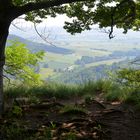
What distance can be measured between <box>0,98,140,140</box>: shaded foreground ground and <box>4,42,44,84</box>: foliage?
8900mm

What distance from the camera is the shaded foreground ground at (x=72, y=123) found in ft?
26.5

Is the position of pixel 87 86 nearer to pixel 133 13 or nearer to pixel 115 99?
pixel 115 99

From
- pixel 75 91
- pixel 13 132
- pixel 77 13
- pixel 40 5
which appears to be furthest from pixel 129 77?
pixel 13 132

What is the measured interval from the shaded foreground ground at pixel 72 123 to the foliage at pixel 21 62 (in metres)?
8.90

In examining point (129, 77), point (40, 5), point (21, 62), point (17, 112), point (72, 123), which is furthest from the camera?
point (21, 62)

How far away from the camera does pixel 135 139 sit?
8.16 meters

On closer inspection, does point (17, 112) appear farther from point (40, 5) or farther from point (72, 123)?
point (40, 5)

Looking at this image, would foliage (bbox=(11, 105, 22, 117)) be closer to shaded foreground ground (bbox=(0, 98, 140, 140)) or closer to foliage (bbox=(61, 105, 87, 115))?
shaded foreground ground (bbox=(0, 98, 140, 140))

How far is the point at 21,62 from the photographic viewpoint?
837 inches

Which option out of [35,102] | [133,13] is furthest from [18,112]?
[133,13]

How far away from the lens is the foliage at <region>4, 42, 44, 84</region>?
20.2 metres

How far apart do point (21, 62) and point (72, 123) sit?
12951mm

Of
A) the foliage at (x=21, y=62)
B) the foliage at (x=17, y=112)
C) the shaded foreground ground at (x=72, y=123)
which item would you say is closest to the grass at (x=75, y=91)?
the shaded foreground ground at (x=72, y=123)

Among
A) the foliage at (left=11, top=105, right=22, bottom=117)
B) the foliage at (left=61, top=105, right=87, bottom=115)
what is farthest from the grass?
the foliage at (left=11, top=105, right=22, bottom=117)
